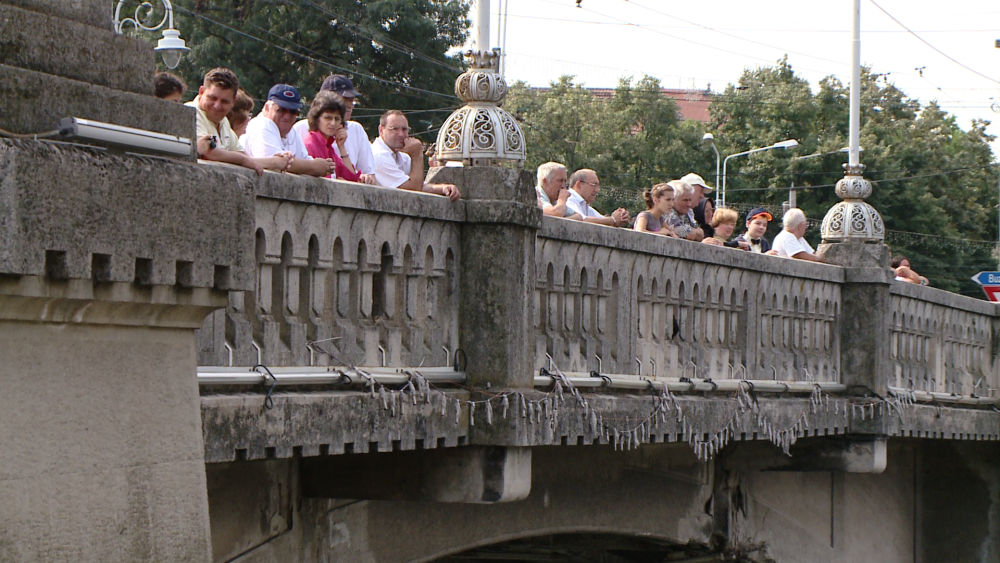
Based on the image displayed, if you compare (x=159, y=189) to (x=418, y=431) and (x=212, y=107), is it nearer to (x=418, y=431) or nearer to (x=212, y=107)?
(x=212, y=107)

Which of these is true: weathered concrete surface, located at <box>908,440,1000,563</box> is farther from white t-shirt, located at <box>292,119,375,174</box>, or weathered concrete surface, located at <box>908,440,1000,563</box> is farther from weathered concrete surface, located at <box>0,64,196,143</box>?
weathered concrete surface, located at <box>0,64,196,143</box>

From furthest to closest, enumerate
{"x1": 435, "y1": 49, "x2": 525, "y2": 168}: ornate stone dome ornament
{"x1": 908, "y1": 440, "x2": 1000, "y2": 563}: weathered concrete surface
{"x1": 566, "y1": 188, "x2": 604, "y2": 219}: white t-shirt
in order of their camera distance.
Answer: {"x1": 908, "y1": 440, "x2": 1000, "y2": 563}: weathered concrete surface → {"x1": 566, "y1": 188, "x2": 604, "y2": 219}: white t-shirt → {"x1": 435, "y1": 49, "x2": 525, "y2": 168}: ornate stone dome ornament

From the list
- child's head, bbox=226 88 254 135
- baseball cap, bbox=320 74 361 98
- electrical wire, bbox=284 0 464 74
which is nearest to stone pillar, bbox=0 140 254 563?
child's head, bbox=226 88 254 135

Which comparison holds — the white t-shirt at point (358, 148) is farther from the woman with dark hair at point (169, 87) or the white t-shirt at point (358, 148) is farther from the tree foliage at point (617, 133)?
the tree foliage at point (617, 133)

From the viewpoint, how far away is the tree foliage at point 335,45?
34.7 metres

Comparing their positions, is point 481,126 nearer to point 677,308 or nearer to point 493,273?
point 493,273

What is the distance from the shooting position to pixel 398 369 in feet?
23.3

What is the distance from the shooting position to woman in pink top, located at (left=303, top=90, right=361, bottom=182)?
7.39 meters

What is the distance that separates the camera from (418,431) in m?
7.10

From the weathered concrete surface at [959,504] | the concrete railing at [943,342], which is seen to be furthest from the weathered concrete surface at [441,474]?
the weathered concrete surface at [959,504]

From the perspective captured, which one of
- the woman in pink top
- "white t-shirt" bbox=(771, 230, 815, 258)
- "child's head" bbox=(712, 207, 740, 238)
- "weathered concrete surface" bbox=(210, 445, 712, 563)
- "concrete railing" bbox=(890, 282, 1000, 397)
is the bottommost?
"weathered concrete surface" bbox=(210, 445, 712, 563)

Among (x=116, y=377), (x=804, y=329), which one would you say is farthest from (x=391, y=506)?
(x=804, y=329)

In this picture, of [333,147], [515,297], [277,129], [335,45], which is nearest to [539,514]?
→ [515,297]

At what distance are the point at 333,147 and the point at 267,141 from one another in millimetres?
721
